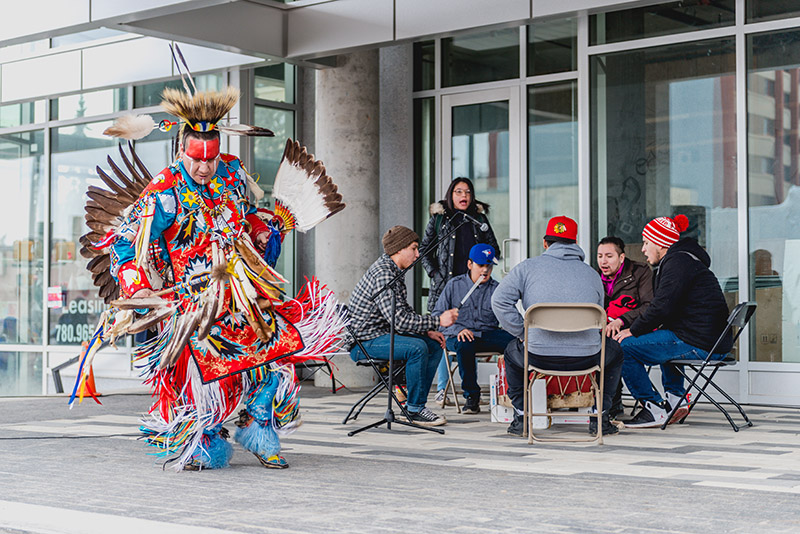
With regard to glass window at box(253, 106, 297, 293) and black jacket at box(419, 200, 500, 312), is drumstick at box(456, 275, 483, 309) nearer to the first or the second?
black jacket at box(419, 200, 500, 312)

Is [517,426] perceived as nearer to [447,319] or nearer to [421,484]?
[447,319]

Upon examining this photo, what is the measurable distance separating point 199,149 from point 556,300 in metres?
2.45

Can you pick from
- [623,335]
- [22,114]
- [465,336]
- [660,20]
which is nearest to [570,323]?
[623,335]

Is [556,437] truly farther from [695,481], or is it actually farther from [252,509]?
[252,509]

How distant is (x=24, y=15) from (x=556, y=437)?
5882 millimetres

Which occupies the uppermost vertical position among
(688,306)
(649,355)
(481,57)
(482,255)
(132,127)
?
(481,57)

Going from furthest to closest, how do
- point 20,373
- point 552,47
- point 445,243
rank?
point 20,373
point 552,47
point 445,243

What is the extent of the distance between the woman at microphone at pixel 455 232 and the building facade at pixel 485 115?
1.15m

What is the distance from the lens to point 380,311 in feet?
25.4

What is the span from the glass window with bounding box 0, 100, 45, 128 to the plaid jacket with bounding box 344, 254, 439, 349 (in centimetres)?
874

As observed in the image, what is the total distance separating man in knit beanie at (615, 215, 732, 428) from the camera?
7.54m

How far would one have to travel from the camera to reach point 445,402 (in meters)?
9.24

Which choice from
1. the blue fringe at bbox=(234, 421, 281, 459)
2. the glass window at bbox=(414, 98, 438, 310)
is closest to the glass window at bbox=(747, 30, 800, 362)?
the glass window at bbox=(414, 98, 438, 310)

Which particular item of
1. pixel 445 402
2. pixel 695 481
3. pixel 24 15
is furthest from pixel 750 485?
pixel 24 15
